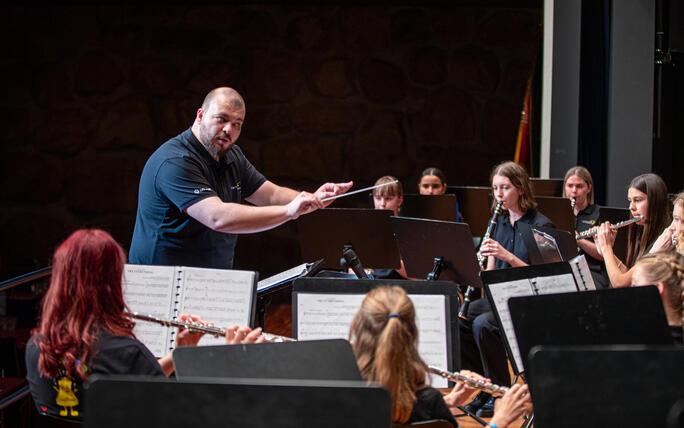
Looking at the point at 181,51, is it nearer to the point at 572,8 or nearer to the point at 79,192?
the point at 79,192

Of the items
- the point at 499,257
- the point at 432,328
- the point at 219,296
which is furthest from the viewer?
the point at 499,257

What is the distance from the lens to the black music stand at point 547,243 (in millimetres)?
3211

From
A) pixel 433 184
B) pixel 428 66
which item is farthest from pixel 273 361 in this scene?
pixel 428 66

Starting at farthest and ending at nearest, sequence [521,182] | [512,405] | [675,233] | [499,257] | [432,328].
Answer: [521,182], [499,257], [675,233], [432,328], [512,405]

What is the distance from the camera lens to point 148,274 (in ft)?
8.10

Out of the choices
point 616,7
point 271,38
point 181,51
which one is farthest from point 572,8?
point 181,51

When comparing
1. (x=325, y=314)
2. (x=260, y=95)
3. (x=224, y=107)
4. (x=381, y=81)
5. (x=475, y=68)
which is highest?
(x=475, y=68)

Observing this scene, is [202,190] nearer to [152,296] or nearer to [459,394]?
[152,296]

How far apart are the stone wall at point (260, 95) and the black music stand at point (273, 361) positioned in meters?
4.20

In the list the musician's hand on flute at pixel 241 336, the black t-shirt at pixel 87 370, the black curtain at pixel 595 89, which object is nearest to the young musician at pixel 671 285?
the musician's hand on flute at pixel 241 336

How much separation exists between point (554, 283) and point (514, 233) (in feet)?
4.53

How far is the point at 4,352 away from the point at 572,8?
4.22 m

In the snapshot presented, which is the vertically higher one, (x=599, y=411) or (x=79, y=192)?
(x=79, y=192)

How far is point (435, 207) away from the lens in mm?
4453
